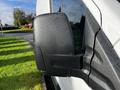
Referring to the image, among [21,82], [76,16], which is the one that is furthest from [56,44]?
[21,82]

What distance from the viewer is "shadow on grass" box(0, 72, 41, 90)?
23.2 ft

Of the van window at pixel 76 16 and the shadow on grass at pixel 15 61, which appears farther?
the shadow on grass at pixel 15 61

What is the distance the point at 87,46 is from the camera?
1.64 m

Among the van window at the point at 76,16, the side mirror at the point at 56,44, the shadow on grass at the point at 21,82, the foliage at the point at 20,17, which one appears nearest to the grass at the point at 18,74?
the shadow on grass at the point at 21,82

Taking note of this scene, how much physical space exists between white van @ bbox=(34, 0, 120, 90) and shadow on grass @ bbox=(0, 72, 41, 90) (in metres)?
5.37

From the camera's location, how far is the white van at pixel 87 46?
4.70 ft

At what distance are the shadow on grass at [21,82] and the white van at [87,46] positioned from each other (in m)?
5.37

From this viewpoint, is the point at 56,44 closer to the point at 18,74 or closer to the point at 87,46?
the point at 87,46

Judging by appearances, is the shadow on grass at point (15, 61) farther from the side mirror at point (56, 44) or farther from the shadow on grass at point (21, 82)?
the side mirror at point (56, 44)

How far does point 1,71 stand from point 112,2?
756 cm

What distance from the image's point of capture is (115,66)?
1383 millimetres

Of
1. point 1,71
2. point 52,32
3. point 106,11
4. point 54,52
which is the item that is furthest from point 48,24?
point 1,71

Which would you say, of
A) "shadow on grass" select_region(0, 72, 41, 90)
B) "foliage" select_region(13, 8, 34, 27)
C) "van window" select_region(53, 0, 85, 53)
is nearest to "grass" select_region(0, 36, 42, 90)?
"shadow on grass" select_region(0, 72, 41, 90)

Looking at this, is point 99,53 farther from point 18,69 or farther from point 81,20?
point 18,69
